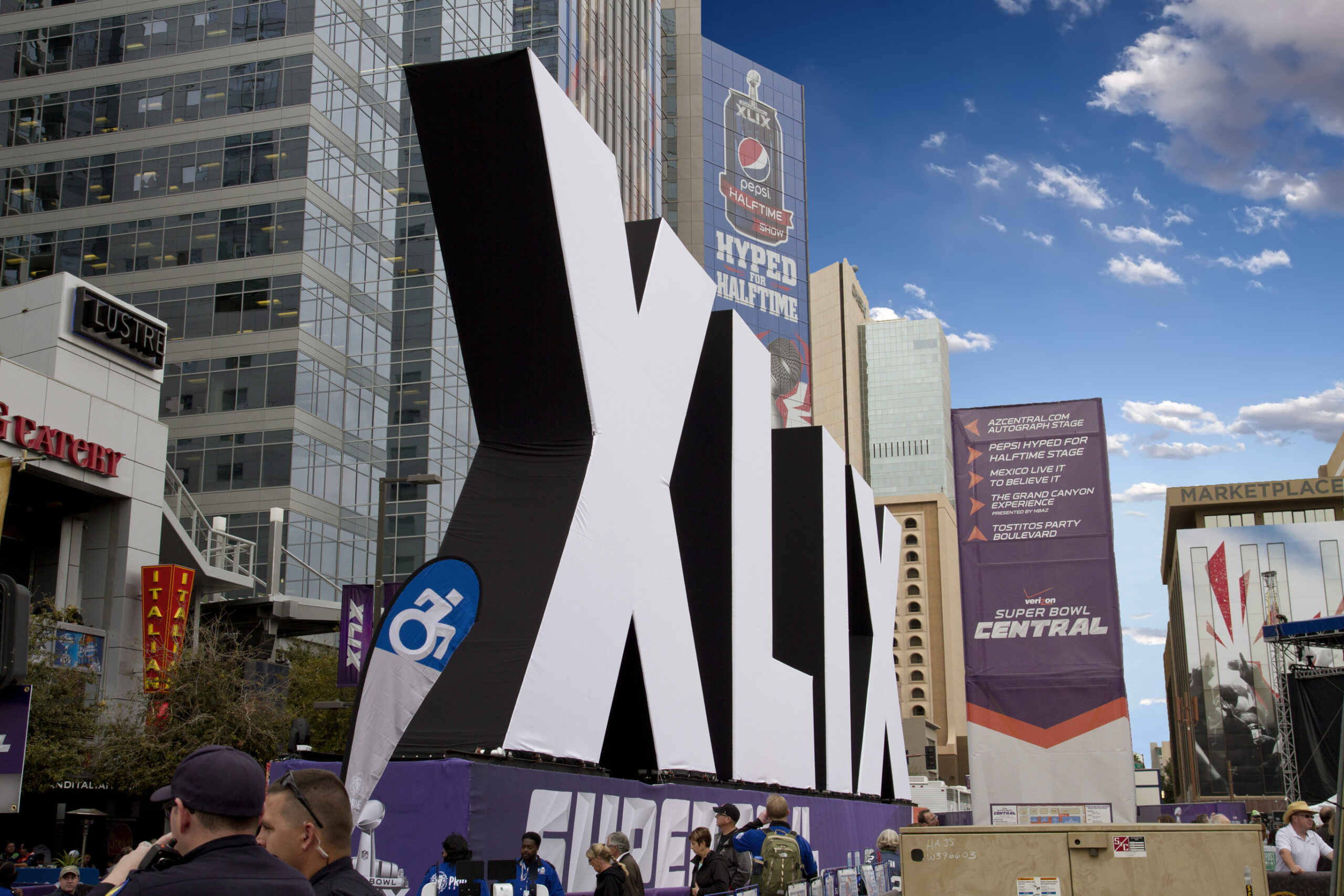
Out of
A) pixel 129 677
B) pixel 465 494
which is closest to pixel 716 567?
pixel 465 494

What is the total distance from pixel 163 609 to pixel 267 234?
739 inches

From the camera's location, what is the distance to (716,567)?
19.3 m

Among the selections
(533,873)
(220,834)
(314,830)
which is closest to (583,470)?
(533,873)

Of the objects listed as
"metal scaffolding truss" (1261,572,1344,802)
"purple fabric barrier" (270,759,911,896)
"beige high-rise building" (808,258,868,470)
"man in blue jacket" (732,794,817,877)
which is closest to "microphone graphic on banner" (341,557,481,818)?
"purple fabric barrier" (270,759,911,896)

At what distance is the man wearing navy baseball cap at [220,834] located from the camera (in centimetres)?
327

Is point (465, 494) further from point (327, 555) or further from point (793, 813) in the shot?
point (327, 555)

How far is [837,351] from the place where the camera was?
17038 centimetres

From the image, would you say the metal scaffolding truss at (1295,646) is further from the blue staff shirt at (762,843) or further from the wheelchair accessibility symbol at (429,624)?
the wheelchair accessibility symbol at (429,624)

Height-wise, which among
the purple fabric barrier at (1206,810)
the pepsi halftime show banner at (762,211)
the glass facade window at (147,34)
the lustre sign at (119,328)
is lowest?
the purple fabric barrier at (1206,810)

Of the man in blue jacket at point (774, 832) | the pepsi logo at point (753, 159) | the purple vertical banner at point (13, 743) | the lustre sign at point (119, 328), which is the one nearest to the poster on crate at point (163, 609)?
the lustre sign at point (119, 328)

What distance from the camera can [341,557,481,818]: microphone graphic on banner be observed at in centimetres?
834

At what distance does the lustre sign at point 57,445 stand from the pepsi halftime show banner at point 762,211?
192 feet

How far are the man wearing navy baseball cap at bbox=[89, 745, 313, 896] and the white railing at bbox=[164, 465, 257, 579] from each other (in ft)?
115

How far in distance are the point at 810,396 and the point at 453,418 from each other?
4769 cm
